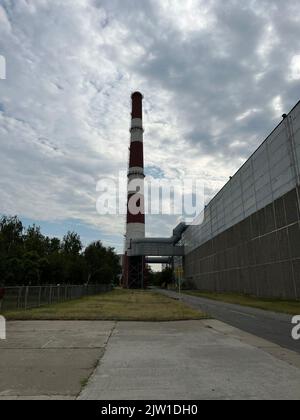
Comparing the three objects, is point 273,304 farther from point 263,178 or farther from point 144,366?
point 144,366

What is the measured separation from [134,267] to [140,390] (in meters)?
84.1

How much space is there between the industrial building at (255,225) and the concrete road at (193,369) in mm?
23110

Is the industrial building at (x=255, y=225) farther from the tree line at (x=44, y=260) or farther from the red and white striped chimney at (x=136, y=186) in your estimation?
the tree line at (x=44, y=260)

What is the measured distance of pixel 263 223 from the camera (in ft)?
130

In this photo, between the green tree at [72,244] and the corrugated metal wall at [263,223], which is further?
the green tree at [72,244]

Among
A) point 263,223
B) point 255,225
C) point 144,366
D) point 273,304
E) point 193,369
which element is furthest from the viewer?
point 255,225

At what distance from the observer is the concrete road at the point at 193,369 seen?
5.85m

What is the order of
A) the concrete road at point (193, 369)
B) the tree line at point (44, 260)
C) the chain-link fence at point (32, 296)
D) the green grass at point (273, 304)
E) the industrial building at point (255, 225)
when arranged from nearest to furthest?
the concrete road at point (193, 369)
the chain-link fence at point (32, 296)
the green grass at point (273, 304)
the industrial building at point (255, 225)
the tree line at point (44, 260)

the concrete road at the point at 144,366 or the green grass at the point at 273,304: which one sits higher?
the green grass at the point at 273,304

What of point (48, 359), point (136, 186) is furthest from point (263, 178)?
point (136, 186)

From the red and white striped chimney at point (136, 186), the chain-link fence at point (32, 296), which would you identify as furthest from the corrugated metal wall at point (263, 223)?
the chain-link fence at point (32, 296)

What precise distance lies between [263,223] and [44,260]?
89.4ft
